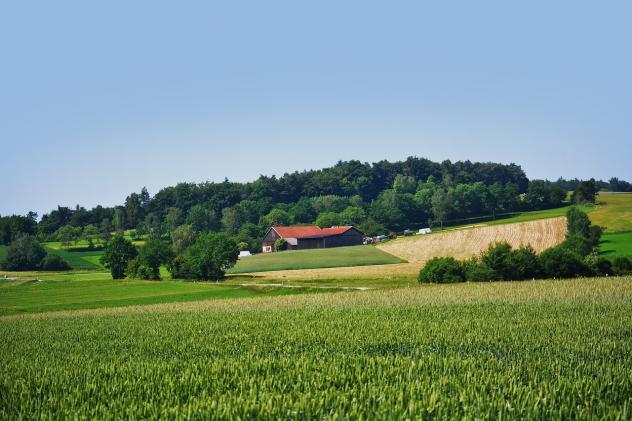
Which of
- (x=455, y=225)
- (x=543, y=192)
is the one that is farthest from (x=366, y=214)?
(x=543, y=192)

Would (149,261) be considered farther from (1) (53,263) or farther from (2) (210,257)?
(1) (53,263)

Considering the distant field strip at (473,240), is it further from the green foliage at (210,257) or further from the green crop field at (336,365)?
the green crop field at (336,365)

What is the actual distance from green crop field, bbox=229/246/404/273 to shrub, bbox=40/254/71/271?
121 ft

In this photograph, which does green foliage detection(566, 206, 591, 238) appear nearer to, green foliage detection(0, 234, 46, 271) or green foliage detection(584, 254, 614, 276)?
green foliage detection(584, 254, 614, 276)

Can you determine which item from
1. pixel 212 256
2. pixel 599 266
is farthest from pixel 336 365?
pixel 212 256

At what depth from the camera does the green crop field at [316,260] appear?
110500 millimetres

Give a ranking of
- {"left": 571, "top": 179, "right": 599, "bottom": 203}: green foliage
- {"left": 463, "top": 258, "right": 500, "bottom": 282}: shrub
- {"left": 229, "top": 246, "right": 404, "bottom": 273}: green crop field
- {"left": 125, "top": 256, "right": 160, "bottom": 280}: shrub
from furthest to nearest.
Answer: {"left": 571, "top": 179, "right": 599, "bottom": 203}: green foliage < {"left": 229, "top": 246, "right": 404, "bottom": 273}: green crop field < {"left": 125, "top": 256, "right": 160, "bottom": 280}: shrub < {"left": 463, "top": 258, "right": 500, "bottom": 282}: shrub

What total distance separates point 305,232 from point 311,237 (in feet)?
19.1

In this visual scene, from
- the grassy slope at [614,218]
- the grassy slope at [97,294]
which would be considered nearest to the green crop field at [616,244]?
the grassy slope at [614,218]

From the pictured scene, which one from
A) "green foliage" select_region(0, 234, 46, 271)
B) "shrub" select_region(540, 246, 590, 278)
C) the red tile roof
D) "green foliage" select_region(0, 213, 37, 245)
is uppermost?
"green foliage" select_region(0, 213, 37, 245)

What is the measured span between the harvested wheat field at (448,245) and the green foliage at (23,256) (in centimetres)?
5336

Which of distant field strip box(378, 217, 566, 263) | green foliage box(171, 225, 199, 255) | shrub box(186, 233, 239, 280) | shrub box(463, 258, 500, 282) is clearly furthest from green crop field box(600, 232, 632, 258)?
green foliage box(171, 225, 199, 255)

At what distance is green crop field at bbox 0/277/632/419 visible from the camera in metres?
13.1

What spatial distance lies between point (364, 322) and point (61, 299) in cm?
4930
